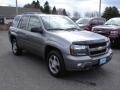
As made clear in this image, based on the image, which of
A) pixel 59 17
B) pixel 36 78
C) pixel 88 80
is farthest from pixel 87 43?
pixel 59 17

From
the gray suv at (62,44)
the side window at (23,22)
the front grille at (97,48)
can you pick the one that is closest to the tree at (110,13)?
the side window at (23,22)

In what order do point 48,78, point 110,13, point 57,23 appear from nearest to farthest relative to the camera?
point 48,78
point 57,23
point 110,13

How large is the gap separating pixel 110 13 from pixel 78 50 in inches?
1603

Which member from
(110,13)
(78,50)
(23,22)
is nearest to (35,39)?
(23,22)

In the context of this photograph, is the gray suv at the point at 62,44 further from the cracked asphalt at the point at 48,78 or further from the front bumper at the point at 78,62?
the cracked asphalt at the point at 48,78

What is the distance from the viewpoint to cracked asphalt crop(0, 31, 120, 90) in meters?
4.87

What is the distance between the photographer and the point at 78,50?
4992 millimetres

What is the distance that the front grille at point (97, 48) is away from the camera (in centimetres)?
518

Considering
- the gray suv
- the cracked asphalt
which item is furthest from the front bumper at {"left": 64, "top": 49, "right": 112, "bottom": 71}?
the cracked asphalt

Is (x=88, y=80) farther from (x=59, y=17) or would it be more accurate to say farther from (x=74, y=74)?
(x=59, y=17)

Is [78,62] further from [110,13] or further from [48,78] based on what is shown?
[110,13]

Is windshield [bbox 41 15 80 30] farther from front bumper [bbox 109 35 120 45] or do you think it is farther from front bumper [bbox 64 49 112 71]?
front bumper [bbox 109 35 120 45]

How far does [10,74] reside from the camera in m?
5.80

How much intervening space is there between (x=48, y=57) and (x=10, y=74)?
1.19 meters
